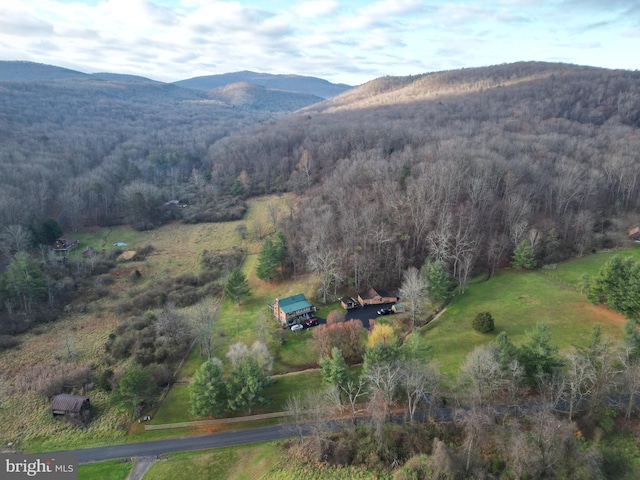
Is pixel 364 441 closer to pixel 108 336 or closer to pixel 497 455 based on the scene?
pixel 497 455

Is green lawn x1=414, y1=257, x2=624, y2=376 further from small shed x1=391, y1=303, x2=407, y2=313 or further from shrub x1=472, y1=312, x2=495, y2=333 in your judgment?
small shed x1=391, y1=303, x2=407, y2=313

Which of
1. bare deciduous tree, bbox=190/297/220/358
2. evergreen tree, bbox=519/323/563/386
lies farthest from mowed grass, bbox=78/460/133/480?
evergreen tree, bbox=519/323/563/386

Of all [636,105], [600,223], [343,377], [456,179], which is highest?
[636,105]

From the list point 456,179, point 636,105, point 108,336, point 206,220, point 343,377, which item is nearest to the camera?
point 343,377

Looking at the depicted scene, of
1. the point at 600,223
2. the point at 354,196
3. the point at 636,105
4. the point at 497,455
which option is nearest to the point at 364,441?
the point at 497,455

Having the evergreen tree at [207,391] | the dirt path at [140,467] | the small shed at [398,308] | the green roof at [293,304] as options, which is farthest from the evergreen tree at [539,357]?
the dirt path at [140,467]

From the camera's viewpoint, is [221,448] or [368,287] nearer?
[221,448]

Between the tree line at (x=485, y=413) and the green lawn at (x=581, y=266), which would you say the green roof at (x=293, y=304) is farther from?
the green lawn at (x=581, y=266)
